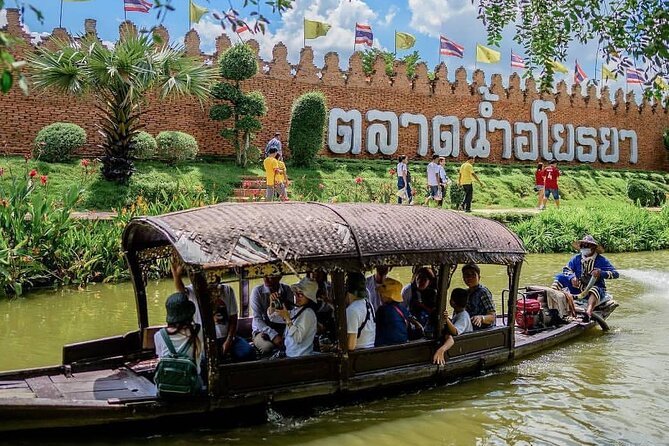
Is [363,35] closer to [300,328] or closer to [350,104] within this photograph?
[350,104]

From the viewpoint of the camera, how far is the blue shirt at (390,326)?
268 inches

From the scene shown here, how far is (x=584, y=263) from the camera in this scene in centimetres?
1006

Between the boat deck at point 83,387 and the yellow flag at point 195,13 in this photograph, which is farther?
the yellow flag at point 195,13

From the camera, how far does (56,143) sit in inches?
777

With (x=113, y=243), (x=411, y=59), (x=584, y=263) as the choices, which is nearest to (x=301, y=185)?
(x=113, y=243)

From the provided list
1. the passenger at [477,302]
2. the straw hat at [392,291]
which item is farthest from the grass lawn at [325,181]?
the straw hat at [392,291]

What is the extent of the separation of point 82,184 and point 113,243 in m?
6.16

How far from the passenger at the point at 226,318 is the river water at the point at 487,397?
2.08 feet

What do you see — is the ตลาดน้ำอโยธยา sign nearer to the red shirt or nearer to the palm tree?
the red shirt

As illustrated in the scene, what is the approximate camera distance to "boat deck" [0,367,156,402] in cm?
559

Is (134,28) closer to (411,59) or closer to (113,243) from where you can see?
(113,243)

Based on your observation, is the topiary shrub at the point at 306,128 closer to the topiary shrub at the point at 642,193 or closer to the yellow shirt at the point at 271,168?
the yellow shirt at the point at 271,168

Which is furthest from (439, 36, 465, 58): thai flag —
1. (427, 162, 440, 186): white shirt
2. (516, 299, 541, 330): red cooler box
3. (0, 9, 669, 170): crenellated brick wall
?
(516, 299, 541, 330): red cooler box

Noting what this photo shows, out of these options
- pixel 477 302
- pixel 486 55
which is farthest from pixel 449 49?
pixel 477 302
